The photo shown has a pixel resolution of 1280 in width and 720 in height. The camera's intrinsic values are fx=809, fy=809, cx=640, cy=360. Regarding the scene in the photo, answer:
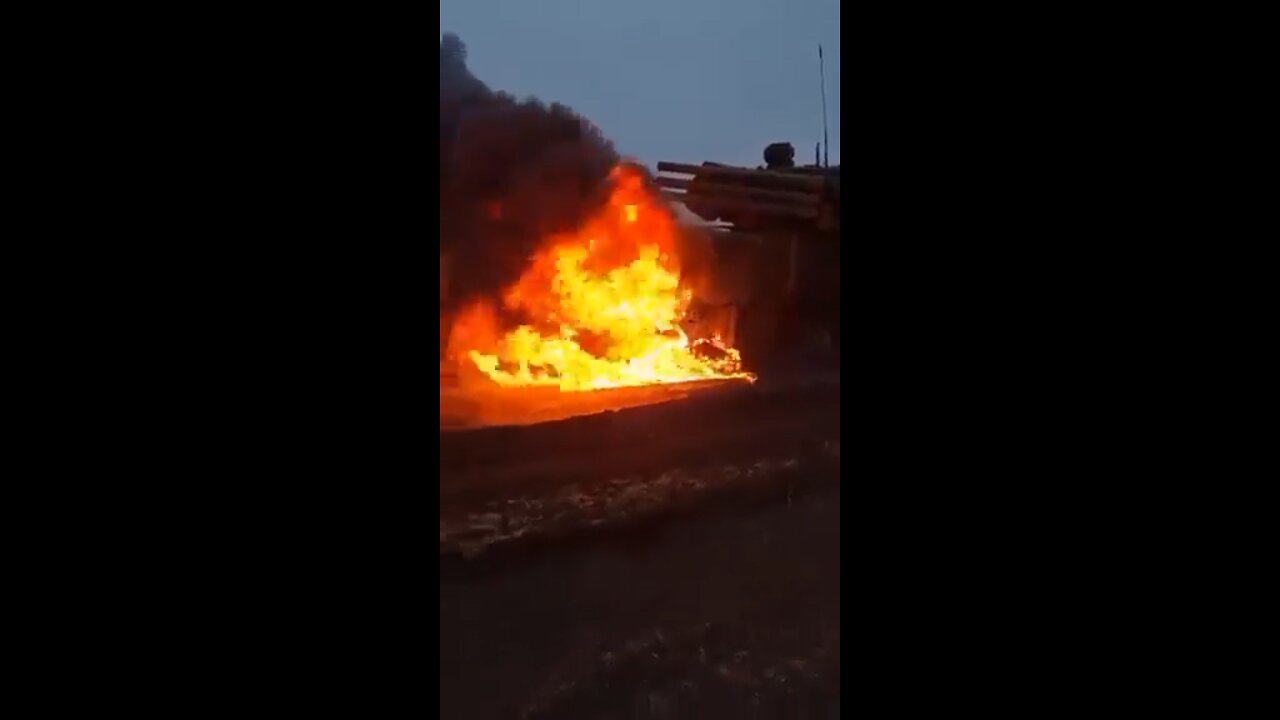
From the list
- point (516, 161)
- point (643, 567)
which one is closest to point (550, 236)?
point (516, 161)

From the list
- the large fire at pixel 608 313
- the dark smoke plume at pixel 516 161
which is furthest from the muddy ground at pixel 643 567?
the dark smoke plume at pixel 516 161

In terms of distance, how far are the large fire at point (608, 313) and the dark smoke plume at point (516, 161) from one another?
0.37 ft

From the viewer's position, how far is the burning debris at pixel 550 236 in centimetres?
394

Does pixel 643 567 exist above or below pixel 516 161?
below

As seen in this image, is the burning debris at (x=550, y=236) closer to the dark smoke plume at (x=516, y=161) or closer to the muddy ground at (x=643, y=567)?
the dark smoke plume at (x=516, y=161)

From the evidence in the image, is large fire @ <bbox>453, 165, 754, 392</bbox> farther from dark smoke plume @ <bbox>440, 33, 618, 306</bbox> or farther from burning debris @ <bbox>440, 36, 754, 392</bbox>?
dark smoke plume @ <bbox>440, 33, 618, 306</bbox>

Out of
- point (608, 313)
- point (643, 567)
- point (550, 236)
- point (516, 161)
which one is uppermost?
point (516, 161)

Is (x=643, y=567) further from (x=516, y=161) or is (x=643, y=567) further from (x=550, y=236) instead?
(x=516, y=161)

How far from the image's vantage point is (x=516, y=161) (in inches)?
160

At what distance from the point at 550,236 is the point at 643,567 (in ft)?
5.59
